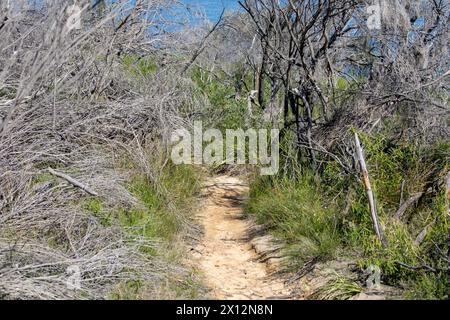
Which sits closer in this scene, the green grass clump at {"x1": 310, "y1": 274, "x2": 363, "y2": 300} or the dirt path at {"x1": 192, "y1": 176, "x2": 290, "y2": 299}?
the green grass clump at {"x1": 310, "y1": 274, "x2": 363, "y2": 300}

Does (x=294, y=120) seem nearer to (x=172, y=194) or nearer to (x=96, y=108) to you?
(x=172, y=194)

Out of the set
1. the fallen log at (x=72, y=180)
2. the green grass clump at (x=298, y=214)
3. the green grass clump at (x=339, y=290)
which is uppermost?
the fallen log at (x=72, y=180)

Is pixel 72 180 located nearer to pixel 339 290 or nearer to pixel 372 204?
pixel 339 290

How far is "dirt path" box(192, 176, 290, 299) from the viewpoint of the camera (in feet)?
15.4

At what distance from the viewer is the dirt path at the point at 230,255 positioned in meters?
4.71

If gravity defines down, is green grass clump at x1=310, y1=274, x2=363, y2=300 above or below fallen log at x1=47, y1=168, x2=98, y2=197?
below

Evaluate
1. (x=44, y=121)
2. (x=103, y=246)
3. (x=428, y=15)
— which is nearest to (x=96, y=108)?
(x=44, y=121)

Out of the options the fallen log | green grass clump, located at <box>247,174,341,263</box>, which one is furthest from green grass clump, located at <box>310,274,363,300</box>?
the fallen log

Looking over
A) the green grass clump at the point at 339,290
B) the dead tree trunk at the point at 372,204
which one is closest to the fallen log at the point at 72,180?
the green grass clump at the point at 339,290

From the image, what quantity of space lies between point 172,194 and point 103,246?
5.87 feet

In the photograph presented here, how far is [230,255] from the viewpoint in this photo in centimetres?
555

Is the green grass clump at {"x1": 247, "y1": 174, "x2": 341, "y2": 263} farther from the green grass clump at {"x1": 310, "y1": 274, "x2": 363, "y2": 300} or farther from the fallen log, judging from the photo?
the fallen log

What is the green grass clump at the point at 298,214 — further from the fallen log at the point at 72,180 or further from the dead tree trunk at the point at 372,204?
the fallen log at the point at 72,180

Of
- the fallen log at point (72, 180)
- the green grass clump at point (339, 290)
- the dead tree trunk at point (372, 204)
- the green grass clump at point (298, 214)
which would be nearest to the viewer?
the green grass clump at point (339, 290)
